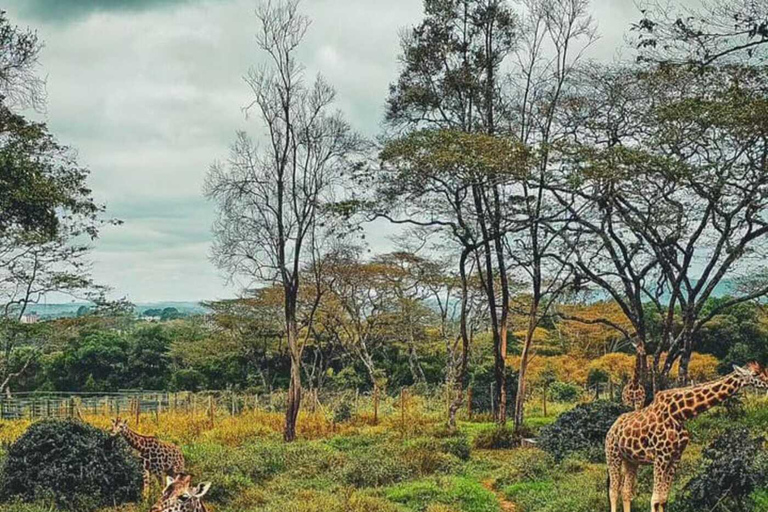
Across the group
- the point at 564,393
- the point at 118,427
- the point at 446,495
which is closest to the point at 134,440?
the point at 118,427

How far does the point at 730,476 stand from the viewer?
8125 millimetres

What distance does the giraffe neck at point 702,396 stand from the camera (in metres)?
7.96

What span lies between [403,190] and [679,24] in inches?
368

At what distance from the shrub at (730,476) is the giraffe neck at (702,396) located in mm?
674

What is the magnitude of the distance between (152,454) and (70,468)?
117cm

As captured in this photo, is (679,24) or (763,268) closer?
(679,24)

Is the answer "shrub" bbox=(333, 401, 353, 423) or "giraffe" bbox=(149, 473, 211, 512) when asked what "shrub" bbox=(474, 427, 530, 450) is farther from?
"giraffe" bbox=(149, 473, 211, 512)

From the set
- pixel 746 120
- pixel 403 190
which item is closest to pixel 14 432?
pixel 403 190

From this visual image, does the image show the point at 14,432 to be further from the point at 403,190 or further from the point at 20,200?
the point at 403,190

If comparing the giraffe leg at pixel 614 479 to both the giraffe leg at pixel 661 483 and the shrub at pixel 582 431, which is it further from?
the shrub at pixel 582 431

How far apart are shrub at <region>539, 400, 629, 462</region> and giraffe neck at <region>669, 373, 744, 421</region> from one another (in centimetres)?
525

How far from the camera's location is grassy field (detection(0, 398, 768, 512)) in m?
10.2

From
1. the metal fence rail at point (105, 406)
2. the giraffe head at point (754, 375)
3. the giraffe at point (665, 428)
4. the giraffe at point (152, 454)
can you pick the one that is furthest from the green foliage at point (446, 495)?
the metal fence rail at point (105, 406)

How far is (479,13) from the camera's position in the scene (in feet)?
64.6
